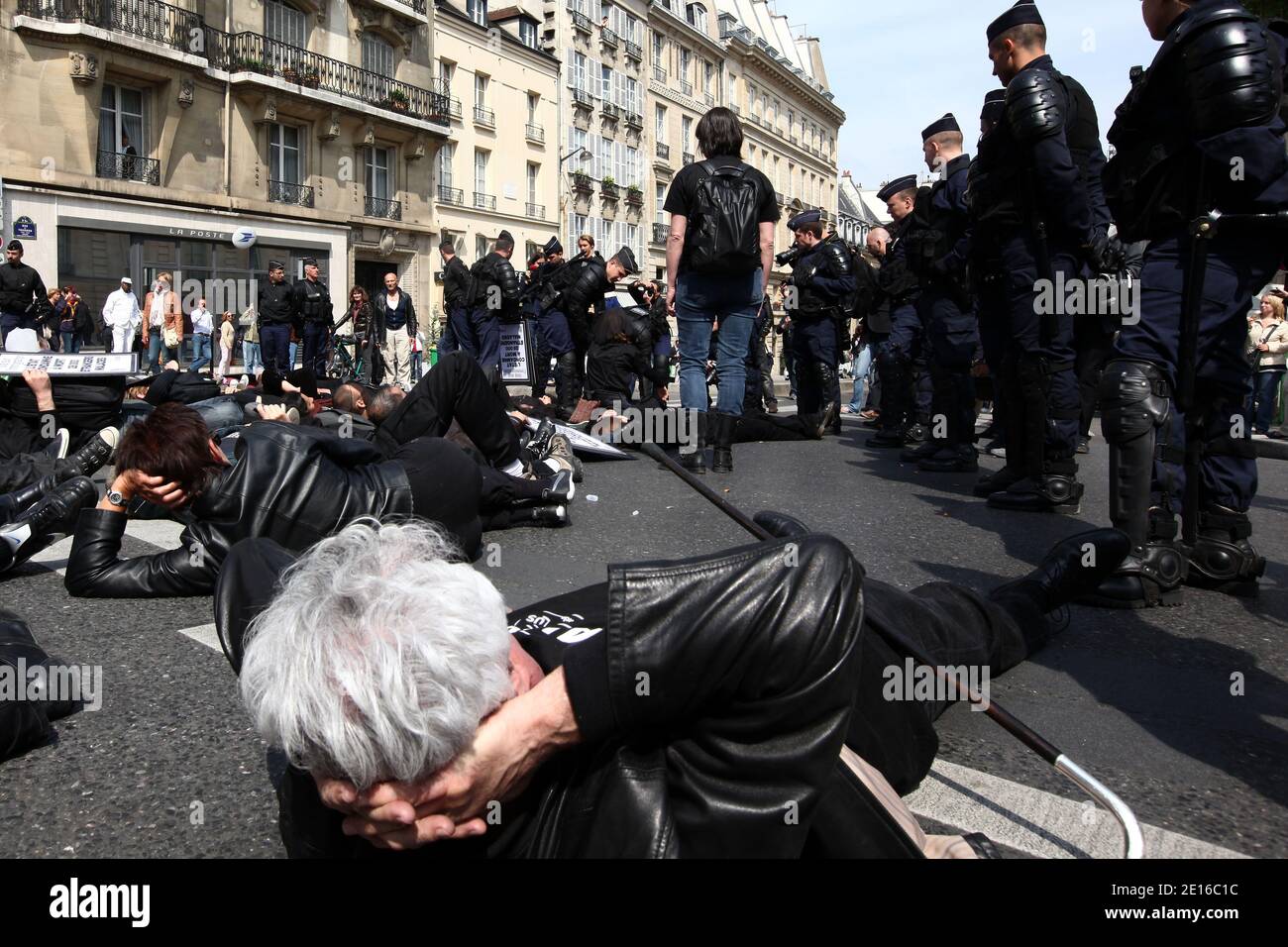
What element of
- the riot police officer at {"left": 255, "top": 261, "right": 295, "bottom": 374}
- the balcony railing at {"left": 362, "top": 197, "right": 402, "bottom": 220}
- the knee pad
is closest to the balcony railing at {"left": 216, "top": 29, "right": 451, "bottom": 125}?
the balcony railing at {"left": 362, "top": 197, "right": 402, "bottom": 220}

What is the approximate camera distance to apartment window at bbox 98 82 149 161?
2659 cm

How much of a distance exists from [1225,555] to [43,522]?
4601 mm

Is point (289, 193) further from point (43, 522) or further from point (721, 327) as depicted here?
point (43, 522)

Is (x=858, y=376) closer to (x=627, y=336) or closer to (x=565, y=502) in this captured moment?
(x=627, y=336)

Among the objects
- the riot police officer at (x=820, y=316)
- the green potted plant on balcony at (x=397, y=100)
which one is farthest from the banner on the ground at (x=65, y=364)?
the green potted plant on balcony at (x=397, y=100)

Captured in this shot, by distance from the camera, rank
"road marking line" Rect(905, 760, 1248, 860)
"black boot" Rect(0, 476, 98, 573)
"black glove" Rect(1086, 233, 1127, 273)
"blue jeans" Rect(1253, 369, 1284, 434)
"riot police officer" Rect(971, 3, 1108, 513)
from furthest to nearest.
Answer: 1. "blue jeans" Rect(1253, 369, 1284, 434)
2. "black glove" Rect(1086, 233, 1127, 273)
3. "riot police officer" Rect(971, 3, 1108, 513)
4. "black boot" Rect(0, 476, 98, 573)
5. "road marking line" Rect(905, 760, 1248, 860)

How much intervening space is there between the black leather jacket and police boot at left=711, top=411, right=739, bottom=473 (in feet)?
11.1

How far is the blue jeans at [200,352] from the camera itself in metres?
20.7

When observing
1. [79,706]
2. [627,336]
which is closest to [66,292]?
[627,336]

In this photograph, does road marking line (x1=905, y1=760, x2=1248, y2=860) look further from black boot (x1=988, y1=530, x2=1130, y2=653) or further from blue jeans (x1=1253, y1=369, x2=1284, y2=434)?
blue jeans (x1=1253, y1=369, x2=1284, y2=434)

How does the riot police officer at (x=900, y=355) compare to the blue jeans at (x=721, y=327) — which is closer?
the blue jeans at (x=721, y=327)

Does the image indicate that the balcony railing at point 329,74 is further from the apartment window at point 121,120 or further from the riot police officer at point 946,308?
the riot police officer at point 946,308

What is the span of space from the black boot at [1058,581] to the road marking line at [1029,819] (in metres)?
0.79

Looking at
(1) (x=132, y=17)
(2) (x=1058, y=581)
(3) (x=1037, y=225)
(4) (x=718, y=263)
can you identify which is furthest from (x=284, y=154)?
(2) (x=1058, y=581)
